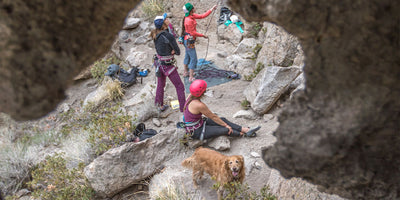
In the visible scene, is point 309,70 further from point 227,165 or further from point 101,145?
point 101,145

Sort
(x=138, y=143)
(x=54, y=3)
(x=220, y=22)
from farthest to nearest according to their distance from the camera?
1. (x=220, y=22)
2. (x=138, y=143)
3. (x=54, y=3)

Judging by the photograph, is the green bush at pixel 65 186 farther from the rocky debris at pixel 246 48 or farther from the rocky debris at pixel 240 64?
the rocky debris at pixel 246 48

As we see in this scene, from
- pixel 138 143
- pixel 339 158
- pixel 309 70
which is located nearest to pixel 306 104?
pixel 309 70

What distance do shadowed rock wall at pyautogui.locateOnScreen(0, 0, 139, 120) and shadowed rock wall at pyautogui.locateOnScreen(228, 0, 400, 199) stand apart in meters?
1.10

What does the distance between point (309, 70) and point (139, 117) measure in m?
4.98

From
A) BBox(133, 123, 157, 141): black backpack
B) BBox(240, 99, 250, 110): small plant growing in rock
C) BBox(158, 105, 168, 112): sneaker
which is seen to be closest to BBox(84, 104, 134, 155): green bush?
BBox(133, 123, 157, 141): black backpack

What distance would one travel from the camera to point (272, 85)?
591 centimetres

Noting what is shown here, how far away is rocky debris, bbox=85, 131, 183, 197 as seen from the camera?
466 cm

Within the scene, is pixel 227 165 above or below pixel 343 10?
below

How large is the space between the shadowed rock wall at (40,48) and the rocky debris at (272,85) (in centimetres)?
449

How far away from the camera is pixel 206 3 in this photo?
413 inches

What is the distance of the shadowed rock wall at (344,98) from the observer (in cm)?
176

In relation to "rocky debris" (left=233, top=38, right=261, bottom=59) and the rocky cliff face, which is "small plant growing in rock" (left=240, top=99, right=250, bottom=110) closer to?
"rocky debris" (left=233, top=38, right=261, bottom=59)

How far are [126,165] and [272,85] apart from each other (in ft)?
10.4
